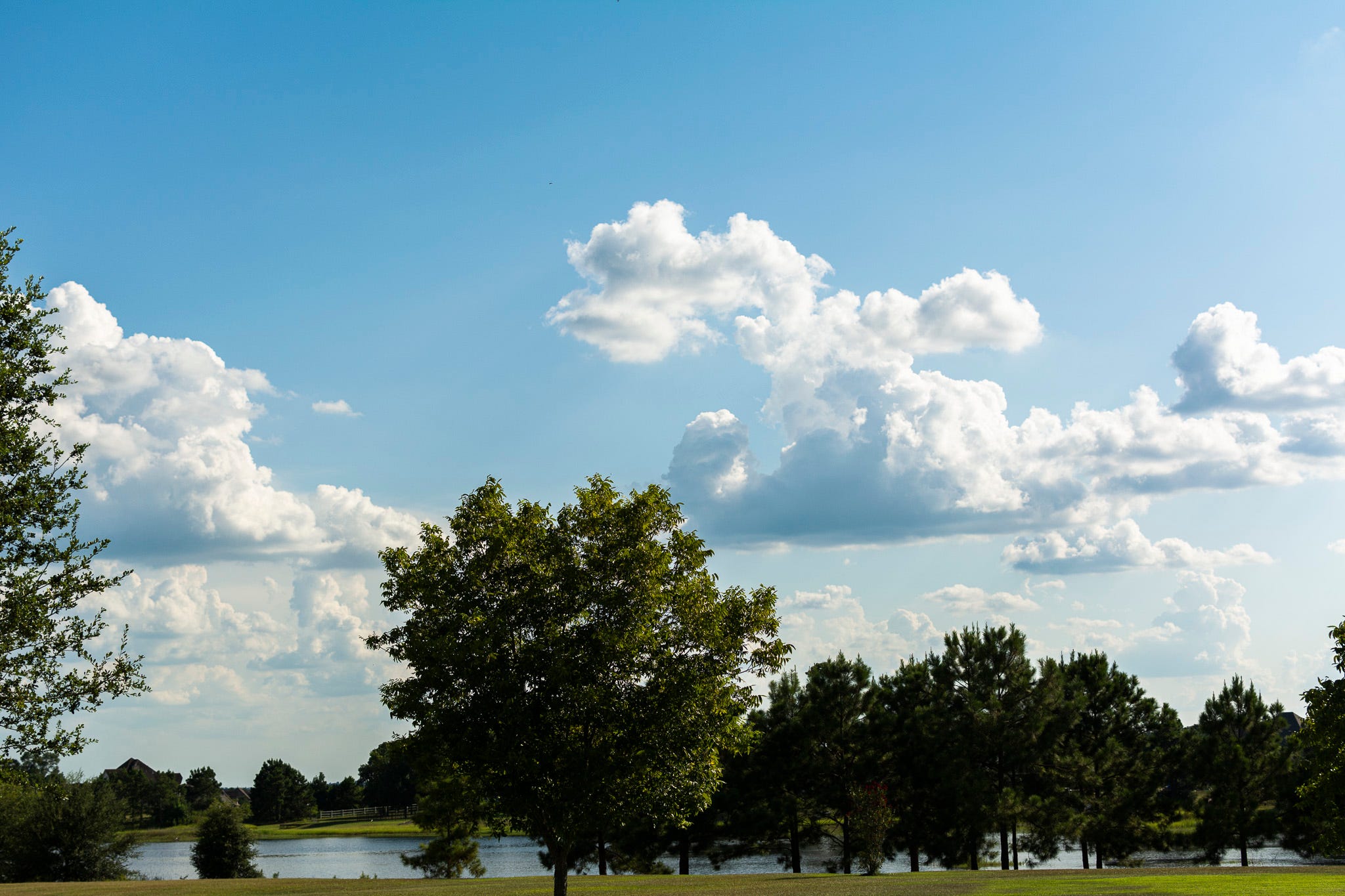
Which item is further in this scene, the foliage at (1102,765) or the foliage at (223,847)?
the foliage at (223,847)

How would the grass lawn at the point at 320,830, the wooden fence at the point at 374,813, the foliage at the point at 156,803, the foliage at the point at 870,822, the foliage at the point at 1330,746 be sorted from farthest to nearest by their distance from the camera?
1. the foliage at the point at 156,803
2. the wooden fence at the point at 374,813
3. the grass lawn at the point at 320,830
4. the foliage at the point at 870,822
5. the foliage at the point at 1330,746

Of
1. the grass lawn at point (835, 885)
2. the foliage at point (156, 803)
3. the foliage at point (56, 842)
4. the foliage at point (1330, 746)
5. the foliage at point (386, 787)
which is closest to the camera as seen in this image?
the foliage at point (1330, 746)

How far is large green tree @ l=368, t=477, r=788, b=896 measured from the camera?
22.7m

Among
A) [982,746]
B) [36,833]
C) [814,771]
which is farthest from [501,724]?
[36,833]

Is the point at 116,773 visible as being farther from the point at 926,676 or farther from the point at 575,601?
the point at 575,601

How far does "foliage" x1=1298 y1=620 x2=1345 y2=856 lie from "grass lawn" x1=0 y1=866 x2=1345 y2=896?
186 centimetres

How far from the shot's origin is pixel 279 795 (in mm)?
172625

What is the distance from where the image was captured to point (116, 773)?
181m

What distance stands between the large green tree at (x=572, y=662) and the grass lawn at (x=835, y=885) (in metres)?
12.2

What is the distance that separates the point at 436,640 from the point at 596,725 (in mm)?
4069

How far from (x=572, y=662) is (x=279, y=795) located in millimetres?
171685

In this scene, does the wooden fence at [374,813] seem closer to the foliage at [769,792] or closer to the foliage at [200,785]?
the foliage at [200,785]

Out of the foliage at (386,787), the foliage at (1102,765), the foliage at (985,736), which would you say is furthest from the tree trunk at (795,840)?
the foliage at (386,787)

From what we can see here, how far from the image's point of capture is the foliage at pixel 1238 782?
52875 millimetres
